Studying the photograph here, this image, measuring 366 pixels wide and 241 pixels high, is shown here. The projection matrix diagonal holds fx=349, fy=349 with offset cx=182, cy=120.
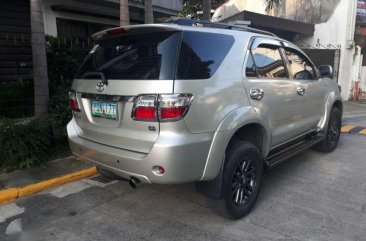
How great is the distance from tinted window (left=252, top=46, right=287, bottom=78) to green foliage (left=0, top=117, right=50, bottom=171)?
3216 millimetres

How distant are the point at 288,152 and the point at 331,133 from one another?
74.1 inches

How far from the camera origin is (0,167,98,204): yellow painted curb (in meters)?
4.07

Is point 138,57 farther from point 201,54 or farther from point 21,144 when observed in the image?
point 21,144

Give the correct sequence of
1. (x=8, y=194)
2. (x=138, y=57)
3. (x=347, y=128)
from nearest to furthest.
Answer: (x=138, y=57) < (x=8, y=194) < (x=347, y=128)

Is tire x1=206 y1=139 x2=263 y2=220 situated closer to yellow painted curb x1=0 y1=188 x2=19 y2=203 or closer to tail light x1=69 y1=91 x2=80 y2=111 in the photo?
tail light x1=69 y1=91 x2=80 y2=111

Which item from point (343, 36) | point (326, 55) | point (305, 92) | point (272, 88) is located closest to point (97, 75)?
point (272, 88)

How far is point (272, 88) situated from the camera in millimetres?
3973

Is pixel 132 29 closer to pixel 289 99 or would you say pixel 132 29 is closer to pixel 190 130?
pixel 190 130

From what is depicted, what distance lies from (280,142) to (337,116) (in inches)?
90.7

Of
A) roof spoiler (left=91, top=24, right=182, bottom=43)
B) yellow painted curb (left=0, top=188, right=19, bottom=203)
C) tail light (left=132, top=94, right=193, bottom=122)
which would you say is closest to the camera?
tail light (left=132, top=94, right=193, bottom=122)

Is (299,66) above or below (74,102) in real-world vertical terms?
above

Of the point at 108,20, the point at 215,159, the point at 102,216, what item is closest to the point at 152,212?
the point at 102,216

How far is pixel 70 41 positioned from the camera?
26.6 ft

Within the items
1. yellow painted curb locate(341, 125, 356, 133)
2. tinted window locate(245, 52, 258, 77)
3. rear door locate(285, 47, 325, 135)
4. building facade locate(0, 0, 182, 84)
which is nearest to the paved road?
rear door locate(285, 47, 325, 135)
